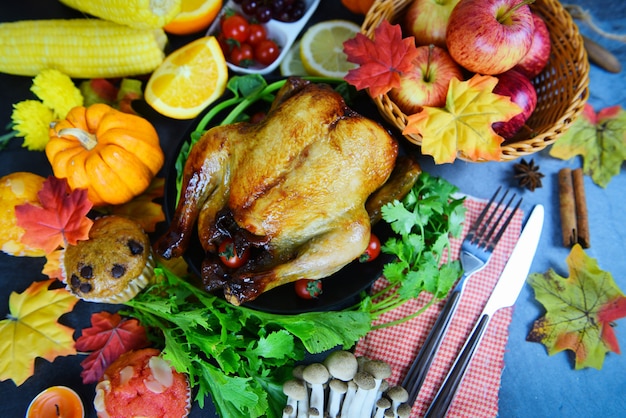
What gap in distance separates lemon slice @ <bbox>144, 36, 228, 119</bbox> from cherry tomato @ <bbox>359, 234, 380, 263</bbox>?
72 centimetres

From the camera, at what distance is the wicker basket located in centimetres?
140

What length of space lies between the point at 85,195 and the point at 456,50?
3.72 ft

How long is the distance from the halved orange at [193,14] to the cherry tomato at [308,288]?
101 centimetres

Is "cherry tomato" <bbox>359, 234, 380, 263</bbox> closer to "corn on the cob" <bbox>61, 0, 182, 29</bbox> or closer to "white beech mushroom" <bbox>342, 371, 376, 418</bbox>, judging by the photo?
"white beech mushroom" <bbox>342, 371, 376, 418</bbox>

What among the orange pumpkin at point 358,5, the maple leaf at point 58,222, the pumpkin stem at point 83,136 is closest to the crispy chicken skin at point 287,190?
the maple leaf at point 58,222

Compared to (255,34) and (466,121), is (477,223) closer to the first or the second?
(466,121)

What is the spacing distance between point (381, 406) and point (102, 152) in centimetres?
110

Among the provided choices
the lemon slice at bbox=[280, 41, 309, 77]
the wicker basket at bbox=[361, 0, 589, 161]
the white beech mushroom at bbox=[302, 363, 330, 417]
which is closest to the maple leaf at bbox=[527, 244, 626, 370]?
the wicker basket at bbox=[361, 0, 589, 161]

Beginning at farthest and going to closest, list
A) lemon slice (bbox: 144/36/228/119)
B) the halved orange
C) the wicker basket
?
the halved orange
lemon slice (bbox: 144/36/228/119)
the wicker basket

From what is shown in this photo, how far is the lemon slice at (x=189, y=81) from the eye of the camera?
5.32 feet

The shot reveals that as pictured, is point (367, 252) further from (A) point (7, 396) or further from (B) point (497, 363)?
(A) point (7, 396)

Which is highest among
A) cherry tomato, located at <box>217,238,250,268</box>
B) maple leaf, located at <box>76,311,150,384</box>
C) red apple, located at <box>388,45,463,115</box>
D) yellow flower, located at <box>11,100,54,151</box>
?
red apple, located at <box>388,45,463,115</box>

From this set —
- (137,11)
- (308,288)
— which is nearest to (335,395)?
(308,288)

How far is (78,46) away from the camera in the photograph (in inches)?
64.9
